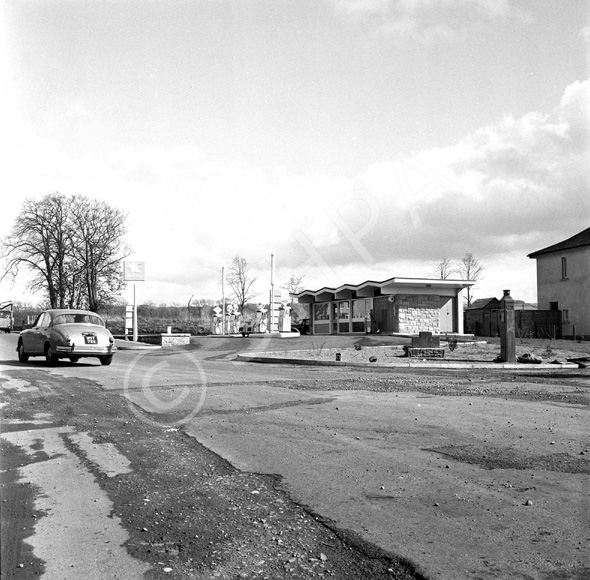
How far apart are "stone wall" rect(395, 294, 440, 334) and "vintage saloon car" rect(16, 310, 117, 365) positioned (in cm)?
2404

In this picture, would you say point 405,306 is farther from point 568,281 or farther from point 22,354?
point 22,354

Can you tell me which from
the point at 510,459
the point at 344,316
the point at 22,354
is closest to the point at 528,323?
the point at 344,316

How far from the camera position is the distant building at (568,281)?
44.0 metres

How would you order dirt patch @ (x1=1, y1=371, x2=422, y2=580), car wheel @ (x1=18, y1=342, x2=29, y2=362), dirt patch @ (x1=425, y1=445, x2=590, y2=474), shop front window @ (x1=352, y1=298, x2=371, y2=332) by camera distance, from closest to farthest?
1. dirt patch @ (x1=1, y1=371, x2=422, y2=580)
2. dirt patch @ (x1=425, y1=445, x2=590, y2=474)
3. car wheel @ (x1=18, y1=342, x2=29, y2=362)
4. shop front window @ (x1=352, y1=298, x2=371, y2=332)

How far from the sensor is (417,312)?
39.9 m

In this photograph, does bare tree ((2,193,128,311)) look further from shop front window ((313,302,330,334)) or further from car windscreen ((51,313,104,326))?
car windscreen ((51,313,104,326))

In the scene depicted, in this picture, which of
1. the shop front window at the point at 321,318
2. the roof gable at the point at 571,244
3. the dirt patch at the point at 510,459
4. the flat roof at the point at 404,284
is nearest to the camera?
the dirt patch at the point at 510,459

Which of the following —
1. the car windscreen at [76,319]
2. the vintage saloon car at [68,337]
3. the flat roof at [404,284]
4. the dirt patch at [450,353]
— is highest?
the flat roof at [404,284]

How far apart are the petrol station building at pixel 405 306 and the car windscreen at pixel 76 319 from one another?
2285cm

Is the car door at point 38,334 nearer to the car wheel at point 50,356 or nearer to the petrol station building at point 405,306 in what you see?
the car wheel at point 50,356

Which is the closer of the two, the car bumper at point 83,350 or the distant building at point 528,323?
the car bumper at point 83,350

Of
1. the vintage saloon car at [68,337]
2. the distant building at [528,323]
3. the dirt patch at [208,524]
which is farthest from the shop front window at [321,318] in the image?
the dirt patch at [208,524]

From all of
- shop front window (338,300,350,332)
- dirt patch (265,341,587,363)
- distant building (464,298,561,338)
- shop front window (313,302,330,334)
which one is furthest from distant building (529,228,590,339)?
dirt patch (265,341,587,363)

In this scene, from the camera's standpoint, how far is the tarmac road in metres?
3.95
